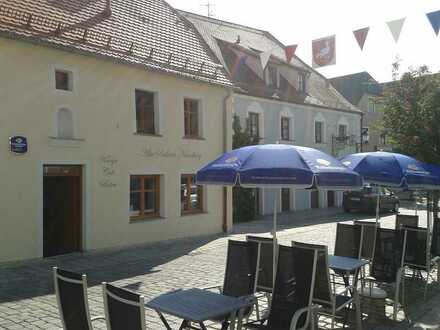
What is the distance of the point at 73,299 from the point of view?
4.30 metres

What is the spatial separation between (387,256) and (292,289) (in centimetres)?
299

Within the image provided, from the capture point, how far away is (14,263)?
1095 centimetres

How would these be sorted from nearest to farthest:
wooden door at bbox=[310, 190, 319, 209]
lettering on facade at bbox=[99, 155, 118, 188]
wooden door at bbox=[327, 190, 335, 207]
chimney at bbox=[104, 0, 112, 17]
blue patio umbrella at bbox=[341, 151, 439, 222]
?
1. blue patio umbrella at bbox=[341, 151, 439, 222]
2. lettering on facade at bbox=[99, 155, 118, 188]
3. chimney at bbox=[104, 0, 112, 17]
4. wooden door at bbox=[310, 190, 319, 209]
5. wooden door at bbox=[327, 190, 335, 207]

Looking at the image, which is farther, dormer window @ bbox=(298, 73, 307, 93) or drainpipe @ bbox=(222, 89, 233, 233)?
Answer: dormer window @ bbox=(298, 73, 307, 93)

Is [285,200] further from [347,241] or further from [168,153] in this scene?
[347,241]

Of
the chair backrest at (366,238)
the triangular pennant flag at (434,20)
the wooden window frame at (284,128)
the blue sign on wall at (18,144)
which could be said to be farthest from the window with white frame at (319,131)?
the chair backrest at (366,238)

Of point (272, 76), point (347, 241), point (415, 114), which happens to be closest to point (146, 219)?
point (347, 241)

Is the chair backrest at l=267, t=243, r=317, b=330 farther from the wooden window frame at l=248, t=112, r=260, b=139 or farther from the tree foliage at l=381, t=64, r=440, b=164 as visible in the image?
the wooden window frame at l=248, t=112, r=260, b=139

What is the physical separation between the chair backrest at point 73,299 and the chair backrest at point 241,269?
208 centimetres

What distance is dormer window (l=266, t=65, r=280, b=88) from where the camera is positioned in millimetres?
26483

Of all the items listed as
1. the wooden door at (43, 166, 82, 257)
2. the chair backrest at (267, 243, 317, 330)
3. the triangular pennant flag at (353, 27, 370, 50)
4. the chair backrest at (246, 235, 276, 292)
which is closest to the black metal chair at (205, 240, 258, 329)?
the chair backrest at (246, 235, 276, 292)

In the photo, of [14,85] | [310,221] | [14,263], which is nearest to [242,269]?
[14,263]

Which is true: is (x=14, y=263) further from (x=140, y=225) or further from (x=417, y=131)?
(x=417, y=131)

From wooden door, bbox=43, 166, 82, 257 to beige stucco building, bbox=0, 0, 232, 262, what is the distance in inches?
1.0
